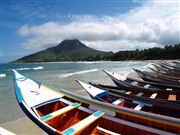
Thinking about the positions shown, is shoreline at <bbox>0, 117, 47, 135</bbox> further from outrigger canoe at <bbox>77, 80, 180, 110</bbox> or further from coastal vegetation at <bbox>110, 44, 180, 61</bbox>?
coastal vegetation at <bbox>110, 44, 180, 61</bbox>

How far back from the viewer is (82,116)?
431cm

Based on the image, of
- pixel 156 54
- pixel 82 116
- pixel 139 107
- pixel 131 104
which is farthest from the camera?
pixel 156 54

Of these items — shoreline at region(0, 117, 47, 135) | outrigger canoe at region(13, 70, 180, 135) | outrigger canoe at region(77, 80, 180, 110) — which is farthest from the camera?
shoreline at region(0, 117, 47, 135)

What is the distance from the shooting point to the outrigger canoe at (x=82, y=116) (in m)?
3.08

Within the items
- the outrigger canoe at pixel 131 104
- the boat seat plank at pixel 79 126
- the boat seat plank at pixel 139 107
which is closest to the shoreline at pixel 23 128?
the outrigger canoe at pixel 131 104

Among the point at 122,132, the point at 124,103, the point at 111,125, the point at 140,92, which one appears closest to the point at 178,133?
the point at 122,132

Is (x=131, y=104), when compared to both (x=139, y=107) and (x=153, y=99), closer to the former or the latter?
(x=139, y=107)

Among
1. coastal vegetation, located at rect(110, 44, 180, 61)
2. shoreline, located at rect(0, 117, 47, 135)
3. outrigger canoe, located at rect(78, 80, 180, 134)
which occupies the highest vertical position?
coastal vegetation, located at rect(110, 44, 180, 61)

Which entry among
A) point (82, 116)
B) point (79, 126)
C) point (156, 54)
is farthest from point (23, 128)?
point (156, 54)

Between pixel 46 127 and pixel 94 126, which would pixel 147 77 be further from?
pixel 46 127

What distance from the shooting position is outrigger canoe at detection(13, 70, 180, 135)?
10.1ft

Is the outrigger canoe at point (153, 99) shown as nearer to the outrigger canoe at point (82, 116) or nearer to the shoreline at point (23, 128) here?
the outrigger canoe at point (82, 116)

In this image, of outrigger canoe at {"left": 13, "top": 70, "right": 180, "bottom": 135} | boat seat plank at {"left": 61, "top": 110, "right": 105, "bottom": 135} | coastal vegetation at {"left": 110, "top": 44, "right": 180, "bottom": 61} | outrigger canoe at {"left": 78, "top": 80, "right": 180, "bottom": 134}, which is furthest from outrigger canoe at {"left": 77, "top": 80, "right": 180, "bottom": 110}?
coastal vegetation at {"left": 110, "top": 44, "right": 180, "bottom": 61}

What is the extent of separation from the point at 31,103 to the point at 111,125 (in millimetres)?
2184
